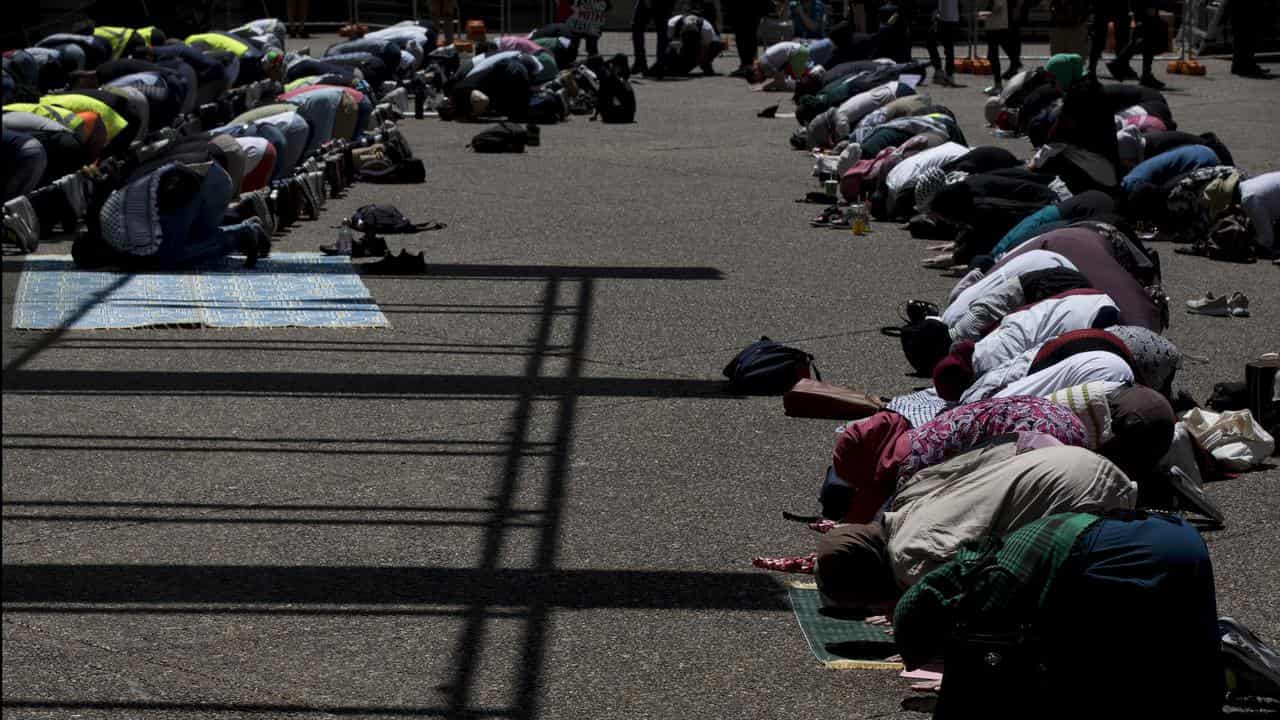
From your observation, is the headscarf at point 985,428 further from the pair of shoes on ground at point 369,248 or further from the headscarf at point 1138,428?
the pair of shoes on ground at point 369,248

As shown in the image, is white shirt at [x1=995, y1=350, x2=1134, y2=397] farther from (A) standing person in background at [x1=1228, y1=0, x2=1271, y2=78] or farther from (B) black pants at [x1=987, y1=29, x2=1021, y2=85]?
(A) standing person in background at [x1=1228, y1=0, x2=1271, y2=78]

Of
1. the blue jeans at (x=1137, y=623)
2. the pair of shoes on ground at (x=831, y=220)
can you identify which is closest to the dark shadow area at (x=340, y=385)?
the blue jeans at (x=1137, y=623)

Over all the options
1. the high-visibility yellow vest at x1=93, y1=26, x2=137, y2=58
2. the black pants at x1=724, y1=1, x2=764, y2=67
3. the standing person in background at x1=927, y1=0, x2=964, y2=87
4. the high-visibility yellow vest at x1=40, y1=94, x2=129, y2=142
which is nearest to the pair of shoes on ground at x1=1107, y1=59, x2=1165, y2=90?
the standing person in background at x1=927, y1=0, x2=964, y2=87

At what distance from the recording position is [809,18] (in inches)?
1258

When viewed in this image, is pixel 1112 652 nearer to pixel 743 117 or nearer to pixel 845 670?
pixel 845 670

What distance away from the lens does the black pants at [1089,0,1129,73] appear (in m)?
24.1

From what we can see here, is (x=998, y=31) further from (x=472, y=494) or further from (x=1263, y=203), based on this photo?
(x=472, y=494)

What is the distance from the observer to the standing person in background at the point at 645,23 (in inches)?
1177

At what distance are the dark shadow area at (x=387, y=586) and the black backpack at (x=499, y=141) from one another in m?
14.0

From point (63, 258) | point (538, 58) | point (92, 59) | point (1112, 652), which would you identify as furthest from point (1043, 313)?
point (538, 58)

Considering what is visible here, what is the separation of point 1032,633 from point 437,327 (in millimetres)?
6621

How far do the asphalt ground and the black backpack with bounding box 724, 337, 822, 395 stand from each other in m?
0.12

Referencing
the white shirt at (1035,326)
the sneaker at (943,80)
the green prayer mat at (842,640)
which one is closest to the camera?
the green prayer mat at (842,640)

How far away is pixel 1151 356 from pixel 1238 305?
4.16m
